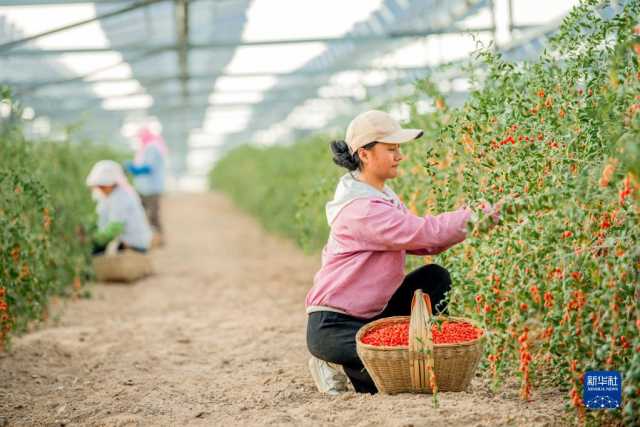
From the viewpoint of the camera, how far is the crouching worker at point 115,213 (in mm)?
7391

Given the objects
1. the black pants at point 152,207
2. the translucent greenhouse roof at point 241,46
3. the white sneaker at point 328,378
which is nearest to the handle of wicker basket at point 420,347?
the white sneaker at point 328,378

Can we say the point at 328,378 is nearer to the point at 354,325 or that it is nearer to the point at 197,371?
the point at 354,325

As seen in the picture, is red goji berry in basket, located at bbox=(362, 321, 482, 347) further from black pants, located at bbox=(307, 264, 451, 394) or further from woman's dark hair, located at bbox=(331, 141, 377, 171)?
woman's dark hair, located at bbox=(331, 141, 377, 171)

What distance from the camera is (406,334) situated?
3076 millimetres

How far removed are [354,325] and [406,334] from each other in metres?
0.29

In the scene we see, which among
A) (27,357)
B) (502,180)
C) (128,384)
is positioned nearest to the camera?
(502,180)

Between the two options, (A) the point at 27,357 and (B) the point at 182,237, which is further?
(B) the point at 182,237

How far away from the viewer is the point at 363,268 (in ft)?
10.6

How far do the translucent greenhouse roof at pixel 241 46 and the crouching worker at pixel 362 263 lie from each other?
2.39 feet

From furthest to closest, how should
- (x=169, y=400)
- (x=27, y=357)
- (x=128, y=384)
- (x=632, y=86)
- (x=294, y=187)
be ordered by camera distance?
(x=294, y=187), (x=27, y=357), (x=128, y=384), (x=169, y=400), (x=632, y=86)

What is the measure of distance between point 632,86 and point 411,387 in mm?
1323

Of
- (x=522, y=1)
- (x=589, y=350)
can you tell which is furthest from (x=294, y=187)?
(x=589, y=350)

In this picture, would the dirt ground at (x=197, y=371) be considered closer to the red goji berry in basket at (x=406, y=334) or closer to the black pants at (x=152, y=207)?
the red goji berry in basket at (x=406, y=334)

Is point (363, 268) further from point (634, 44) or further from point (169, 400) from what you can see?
point (634, 44)
